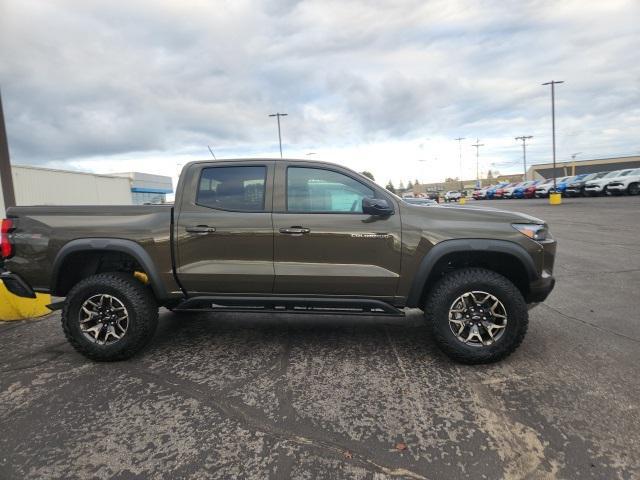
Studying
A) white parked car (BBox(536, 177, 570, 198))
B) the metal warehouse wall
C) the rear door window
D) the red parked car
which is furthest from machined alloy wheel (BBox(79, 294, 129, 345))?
the red parked car

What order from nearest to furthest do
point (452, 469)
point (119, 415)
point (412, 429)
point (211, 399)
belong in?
point (452, 469)
point (412, 429)
point (119, 415)
point (211, 399)

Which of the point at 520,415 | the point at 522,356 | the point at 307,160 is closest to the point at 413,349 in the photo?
the point at 522,356

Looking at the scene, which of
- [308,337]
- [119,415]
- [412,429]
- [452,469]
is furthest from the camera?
[308,337]

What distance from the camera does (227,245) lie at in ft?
12.5

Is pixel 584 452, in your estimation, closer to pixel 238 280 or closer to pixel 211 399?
pixel 211 399

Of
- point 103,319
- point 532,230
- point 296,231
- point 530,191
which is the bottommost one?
point 103,319

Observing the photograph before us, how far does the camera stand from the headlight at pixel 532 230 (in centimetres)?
366

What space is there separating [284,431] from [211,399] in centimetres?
71

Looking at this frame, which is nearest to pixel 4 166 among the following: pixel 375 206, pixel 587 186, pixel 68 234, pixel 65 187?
pixel 68 234

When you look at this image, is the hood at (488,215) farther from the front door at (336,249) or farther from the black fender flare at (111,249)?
the black fender flare at (111,249)

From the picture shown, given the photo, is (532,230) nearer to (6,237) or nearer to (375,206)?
(375,206)

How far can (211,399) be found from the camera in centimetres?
311

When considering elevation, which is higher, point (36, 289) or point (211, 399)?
point (36, 289)

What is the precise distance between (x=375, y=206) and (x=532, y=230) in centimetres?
139
